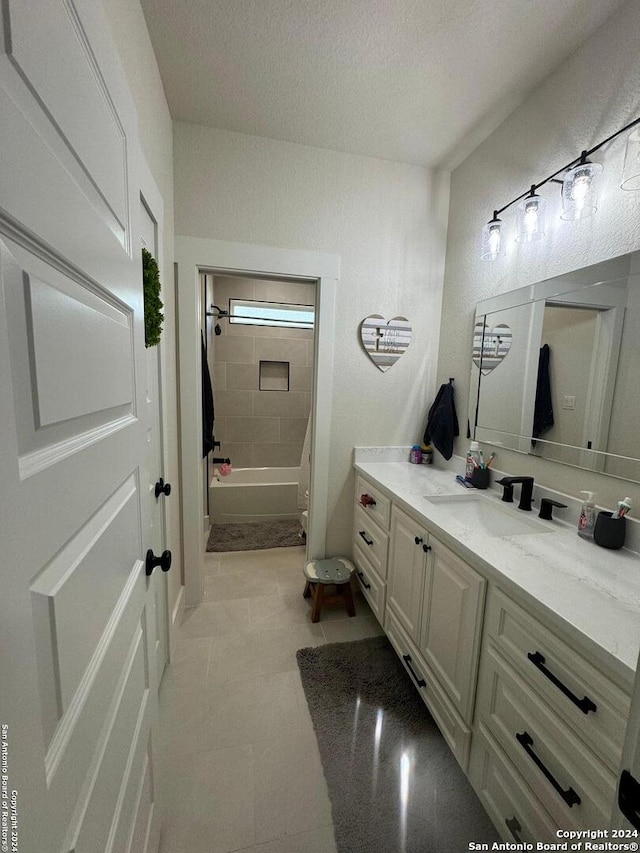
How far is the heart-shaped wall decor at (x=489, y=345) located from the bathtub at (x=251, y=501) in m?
2.05

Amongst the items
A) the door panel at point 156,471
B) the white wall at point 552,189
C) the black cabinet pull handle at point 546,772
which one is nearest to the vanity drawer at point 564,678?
the black cabinet pull handle at point 546,772

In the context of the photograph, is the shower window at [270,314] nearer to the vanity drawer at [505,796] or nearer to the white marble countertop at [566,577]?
the white marble countertop at [566,577]

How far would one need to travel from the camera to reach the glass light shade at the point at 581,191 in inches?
A: 46.2

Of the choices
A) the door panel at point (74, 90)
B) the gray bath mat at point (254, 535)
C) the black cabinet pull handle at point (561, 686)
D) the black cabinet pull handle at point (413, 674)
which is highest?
Answer: the door panel at point (74, 90)

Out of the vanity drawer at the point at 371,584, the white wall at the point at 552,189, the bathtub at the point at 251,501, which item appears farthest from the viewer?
the bathtub at the point at 251,501

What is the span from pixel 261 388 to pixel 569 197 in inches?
117

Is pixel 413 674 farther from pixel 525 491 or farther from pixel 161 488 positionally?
pixel 161 488

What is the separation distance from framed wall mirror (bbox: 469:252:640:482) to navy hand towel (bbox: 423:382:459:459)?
0.20 m

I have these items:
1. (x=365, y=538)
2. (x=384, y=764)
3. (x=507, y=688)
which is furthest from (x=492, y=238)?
(x=384, y=764)

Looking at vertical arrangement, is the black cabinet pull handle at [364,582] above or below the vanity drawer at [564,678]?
below

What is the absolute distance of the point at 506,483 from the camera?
4.89 ft

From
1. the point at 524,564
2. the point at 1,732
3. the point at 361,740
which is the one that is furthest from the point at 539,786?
the point at 1,732

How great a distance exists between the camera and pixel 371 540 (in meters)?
1.85

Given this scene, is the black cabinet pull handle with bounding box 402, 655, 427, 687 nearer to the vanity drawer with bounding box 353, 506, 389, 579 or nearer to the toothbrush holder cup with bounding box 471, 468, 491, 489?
the vanity drawer with bounding box 353, 506, 389, 579
